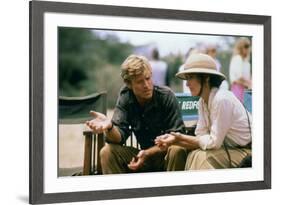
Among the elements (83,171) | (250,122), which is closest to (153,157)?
(83,171)

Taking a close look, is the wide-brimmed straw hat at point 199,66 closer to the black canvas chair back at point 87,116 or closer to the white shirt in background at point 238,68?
the white shirt in background at point 238,68

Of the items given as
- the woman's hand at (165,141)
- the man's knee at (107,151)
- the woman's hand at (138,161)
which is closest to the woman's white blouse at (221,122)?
the woman's hand at (165,141)

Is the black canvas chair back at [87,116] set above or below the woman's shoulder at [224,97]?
below

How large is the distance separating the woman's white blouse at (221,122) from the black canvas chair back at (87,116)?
435 mm

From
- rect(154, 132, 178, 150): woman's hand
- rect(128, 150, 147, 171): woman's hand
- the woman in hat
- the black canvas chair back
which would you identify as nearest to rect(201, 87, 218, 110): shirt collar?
the woman in hat

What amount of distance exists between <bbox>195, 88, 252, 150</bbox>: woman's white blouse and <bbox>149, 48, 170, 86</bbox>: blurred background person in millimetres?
188

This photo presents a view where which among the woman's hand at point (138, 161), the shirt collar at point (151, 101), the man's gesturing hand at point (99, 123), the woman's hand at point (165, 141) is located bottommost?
the woman's hand at point (138, 161)

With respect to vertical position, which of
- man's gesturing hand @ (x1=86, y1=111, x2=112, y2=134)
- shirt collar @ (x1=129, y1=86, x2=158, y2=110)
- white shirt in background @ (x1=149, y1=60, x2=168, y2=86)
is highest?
white shirt in background @ (x1=149, y1=60, x2=168, y2=86)

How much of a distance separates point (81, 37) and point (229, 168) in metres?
0.85

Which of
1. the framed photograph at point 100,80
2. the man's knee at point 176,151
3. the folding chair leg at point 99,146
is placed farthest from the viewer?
the man's knee at point 176,151

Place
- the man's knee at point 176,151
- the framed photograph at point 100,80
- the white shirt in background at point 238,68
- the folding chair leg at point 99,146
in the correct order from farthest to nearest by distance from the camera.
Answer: the white shirt in background at point 238,68 < the man's knee at point 176,151 < the folding chair leg at point 99,146 < the framed photograph at point 100,80

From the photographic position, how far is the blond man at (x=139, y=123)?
2461 mm

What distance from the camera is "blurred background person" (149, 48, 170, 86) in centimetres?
252

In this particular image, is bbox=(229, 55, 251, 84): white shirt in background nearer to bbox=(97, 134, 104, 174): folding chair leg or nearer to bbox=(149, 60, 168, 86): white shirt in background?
bbox=(149, 60, 168, 86): white shirt in background
